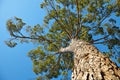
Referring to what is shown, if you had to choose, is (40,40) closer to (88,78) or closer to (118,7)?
(118,7)

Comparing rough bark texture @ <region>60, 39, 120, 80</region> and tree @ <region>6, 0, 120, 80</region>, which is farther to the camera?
tree @ <region>6, 0, 120, 80</region>

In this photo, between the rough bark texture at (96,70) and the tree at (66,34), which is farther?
the tree at (66,34)

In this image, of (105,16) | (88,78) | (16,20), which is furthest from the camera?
(105,16)

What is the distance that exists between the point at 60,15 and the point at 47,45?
1.79m

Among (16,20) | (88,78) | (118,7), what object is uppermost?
(118,7)

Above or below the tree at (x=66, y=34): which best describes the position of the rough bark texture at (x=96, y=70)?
below

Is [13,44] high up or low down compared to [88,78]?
up

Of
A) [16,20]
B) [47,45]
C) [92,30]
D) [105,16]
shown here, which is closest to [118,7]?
[105,16]

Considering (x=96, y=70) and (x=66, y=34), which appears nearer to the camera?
(x=96, y=70)

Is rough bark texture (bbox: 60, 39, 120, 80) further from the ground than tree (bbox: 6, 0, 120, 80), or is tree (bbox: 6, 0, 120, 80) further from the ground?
tree (bbox: 6, 0, 120, 80)

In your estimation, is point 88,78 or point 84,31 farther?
point 84,31

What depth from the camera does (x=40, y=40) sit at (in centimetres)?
1259

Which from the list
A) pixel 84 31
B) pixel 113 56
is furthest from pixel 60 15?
pixel 113 56

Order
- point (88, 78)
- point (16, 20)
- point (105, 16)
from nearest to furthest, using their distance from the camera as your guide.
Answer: point (88, 78), point (16, 20), point (105, 16)
